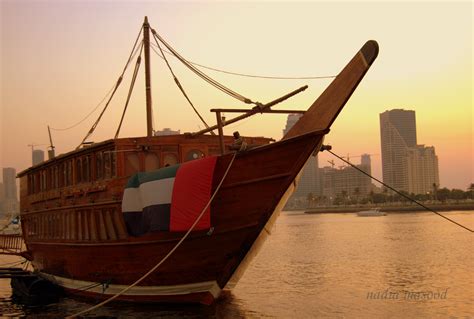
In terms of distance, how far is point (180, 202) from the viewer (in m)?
12.8

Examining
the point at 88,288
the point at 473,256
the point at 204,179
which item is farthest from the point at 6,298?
the point at 473,256

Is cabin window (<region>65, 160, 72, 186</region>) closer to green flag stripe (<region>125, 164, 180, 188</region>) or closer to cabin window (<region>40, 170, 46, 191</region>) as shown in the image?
cabin window (<region>40, 170, 46, 191</region>)

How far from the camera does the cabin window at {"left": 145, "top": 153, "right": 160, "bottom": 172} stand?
1460 centimetres

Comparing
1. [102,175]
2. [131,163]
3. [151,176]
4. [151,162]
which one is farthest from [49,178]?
[151,176]

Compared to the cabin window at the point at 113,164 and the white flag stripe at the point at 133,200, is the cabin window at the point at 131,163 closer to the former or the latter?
the cabin window at the point at 113,164

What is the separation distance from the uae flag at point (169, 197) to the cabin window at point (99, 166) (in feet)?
6.23

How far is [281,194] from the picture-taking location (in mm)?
12242

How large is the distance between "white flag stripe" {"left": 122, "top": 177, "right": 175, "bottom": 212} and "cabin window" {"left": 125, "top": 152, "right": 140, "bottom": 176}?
34.6 inches

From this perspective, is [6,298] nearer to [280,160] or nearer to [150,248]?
[150,248]

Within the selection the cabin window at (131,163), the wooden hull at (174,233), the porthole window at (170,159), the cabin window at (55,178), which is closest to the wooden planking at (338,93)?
the wooden hull at (174,233)

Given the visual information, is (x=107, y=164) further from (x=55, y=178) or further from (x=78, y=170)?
→ (x=55, y=178)

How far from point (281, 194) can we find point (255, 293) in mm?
9303

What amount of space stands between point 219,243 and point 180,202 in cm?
141

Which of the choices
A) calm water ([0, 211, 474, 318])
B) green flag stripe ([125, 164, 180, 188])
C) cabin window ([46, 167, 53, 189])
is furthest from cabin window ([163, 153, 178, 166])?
cabin window ([46, 167, 53, 189])
